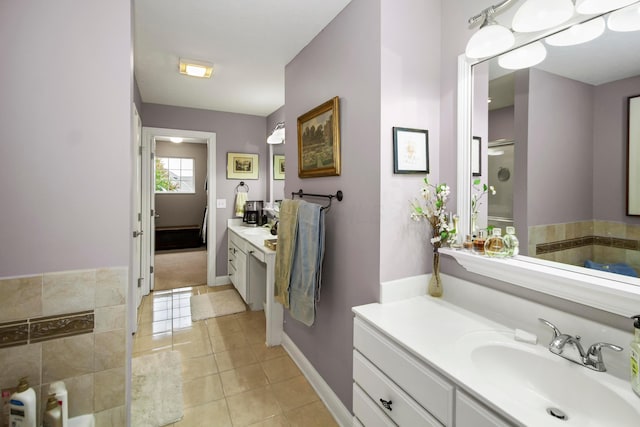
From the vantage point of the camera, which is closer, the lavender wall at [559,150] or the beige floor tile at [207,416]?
the lavender wall at [559,150]

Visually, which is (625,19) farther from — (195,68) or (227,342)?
(227,342)

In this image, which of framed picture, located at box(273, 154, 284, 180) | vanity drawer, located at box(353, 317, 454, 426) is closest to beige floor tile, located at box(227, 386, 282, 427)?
vanity drawer, located at box(353, 317, 454, 426)

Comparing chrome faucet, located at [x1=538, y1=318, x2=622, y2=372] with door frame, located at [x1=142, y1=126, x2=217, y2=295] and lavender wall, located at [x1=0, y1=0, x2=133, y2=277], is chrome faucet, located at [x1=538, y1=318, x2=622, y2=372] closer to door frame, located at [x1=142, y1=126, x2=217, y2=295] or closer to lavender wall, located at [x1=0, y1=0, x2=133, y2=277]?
lavender wall, located at [x1=0, y1=0, x2=133, y2=277]

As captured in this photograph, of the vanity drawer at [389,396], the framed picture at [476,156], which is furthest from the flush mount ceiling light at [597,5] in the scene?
the vanity drawer at [389,396]

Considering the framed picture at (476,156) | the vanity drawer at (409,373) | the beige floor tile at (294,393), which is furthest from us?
the beige floor tile at (294,393)

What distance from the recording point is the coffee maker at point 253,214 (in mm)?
4305

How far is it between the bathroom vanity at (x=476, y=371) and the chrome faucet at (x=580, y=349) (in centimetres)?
2

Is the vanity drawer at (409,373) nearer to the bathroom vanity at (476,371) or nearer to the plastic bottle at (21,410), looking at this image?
the bathroom vanity at (476,371)

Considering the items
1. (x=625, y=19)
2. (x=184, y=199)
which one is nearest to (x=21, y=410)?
(x=625, y=19)

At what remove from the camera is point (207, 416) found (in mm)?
1878

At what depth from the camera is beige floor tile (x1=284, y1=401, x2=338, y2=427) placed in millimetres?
1822

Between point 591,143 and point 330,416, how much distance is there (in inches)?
76.8

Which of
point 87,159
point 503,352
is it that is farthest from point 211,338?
point 503,352

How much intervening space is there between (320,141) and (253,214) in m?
2.55
